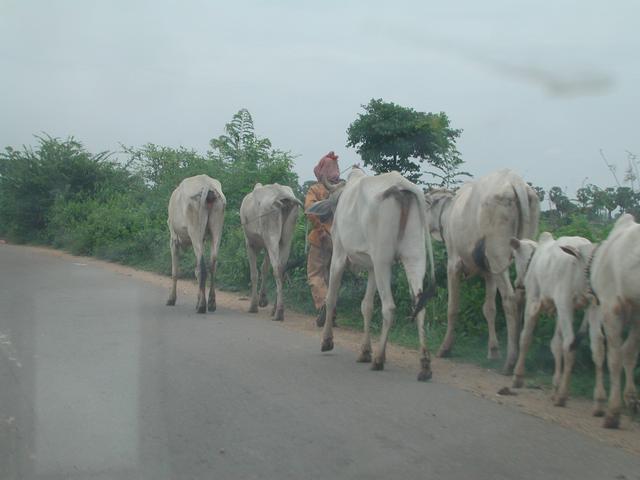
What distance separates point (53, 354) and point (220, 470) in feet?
13.3

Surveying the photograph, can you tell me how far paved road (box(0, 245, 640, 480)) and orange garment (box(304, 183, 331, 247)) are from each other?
81.1 inches

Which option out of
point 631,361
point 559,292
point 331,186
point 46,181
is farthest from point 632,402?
point 46,181

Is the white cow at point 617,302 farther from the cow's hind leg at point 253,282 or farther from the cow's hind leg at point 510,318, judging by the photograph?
the cow's hind leg at point 253,282

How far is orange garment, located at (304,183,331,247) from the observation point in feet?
36.4

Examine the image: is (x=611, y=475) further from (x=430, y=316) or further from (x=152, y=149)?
(x=152, y=149)

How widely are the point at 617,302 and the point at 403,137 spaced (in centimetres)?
918

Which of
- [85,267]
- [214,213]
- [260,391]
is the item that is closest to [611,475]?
[260,391]

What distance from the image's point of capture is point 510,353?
795 cm

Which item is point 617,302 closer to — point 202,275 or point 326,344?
point 326,344

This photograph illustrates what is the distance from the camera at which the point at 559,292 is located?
660cm

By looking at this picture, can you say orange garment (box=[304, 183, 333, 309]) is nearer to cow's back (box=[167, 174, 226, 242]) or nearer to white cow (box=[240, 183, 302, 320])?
white cow (box=[240, 183, 302, 320])

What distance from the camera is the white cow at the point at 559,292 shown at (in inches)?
255

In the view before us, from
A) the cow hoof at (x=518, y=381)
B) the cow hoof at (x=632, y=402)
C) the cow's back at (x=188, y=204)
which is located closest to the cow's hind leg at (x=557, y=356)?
the cow hoof at (x=518, y=381)

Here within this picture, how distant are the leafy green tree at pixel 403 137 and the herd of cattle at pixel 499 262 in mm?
4349
